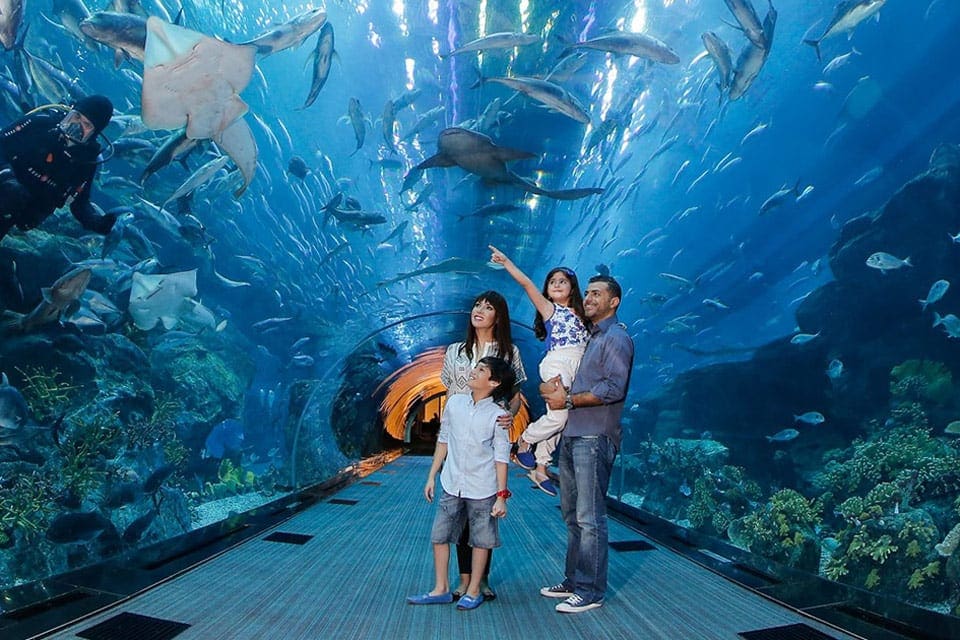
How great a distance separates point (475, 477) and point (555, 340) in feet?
3.16

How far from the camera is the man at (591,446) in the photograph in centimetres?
312

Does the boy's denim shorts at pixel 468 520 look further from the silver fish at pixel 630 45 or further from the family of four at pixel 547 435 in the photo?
the silver fish at pixel 630 45

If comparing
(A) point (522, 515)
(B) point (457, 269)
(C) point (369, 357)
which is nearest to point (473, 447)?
(A) point (522, 515)

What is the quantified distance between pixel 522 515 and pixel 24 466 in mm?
4817

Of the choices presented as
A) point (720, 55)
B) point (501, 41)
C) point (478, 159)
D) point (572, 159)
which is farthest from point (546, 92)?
point (720, 55)

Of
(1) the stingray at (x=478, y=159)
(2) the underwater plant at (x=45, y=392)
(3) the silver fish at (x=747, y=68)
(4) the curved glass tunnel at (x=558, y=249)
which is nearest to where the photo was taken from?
(2) the underwater plant at (x=45, y=392)

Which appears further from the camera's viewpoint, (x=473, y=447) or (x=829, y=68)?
(x=829, y=68)

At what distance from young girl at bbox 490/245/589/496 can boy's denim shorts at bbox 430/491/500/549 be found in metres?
0.36

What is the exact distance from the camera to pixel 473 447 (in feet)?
10.5

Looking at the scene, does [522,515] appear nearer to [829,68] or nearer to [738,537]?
[738,537]

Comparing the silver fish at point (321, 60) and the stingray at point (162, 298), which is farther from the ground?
the silver fish at point (321, 60)

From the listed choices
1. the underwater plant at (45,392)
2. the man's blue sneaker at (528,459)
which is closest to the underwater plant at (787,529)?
the man's blue sneaker at (528,459)

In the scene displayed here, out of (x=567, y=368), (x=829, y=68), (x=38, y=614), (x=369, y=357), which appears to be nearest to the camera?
(x=38, y=614)

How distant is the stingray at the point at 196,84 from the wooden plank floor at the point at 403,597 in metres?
4.07
